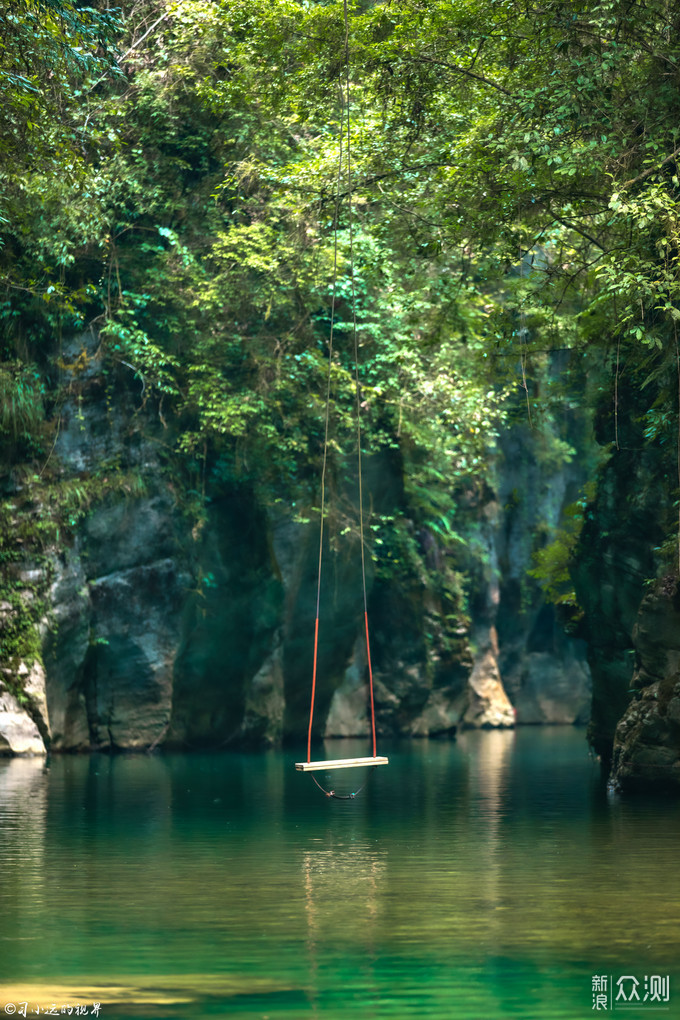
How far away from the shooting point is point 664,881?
943 cm

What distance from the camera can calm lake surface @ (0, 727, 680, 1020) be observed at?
20.5ft

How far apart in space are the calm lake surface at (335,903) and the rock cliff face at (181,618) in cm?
800

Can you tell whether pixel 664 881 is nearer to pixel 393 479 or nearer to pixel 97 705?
pixel 97 705

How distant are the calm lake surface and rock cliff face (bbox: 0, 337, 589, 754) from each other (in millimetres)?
7999

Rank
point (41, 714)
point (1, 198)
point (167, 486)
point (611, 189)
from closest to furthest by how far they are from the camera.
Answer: point (611, 189) → point (1, 198) → point (41, 714) → point (167, 486)

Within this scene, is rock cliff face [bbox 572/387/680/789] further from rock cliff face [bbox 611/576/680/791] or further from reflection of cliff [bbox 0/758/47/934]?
reflection of cliff [bbox 0/758/47/934]

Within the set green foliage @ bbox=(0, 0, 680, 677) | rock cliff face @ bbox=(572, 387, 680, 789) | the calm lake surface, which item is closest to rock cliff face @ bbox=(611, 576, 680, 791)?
rock cliff face @ bbox=(572, 387, 680, 789)

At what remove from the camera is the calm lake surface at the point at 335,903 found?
246 inches

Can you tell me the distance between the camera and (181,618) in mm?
26344

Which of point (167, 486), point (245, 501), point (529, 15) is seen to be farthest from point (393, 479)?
point (529, 15)

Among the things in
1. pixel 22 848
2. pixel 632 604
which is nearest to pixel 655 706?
pixel 632 604

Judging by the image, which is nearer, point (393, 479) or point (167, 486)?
point (167, 486)

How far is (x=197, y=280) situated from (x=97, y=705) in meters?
8.96

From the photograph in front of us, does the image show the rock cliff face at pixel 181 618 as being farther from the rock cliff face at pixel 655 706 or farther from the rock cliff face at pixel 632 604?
the rock cliff face at pixel 655 706
